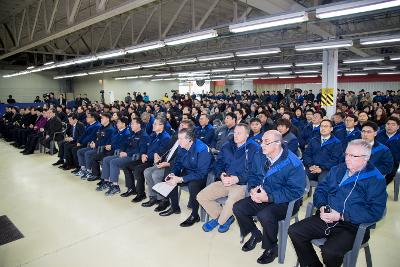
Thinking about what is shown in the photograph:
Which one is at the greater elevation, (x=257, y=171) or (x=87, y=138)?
(x=87, y=138)

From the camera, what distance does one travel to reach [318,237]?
2.26 m

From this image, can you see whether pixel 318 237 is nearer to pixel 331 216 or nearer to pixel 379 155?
pixel 331 216

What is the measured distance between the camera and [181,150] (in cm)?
378

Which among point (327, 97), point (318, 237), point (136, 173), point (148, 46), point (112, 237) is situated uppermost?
point (148, 46)

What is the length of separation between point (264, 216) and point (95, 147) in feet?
13.0

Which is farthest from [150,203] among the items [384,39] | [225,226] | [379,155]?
[384,39]

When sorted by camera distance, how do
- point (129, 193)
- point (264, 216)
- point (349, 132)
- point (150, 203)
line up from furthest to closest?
1. point (349, 132)
2. point (129, 193)
3. point (150, 203)
4. point (264, 216)

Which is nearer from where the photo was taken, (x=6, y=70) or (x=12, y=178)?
(x=12, y=178)

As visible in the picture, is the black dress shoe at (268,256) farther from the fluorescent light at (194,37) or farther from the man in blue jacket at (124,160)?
the fluorescent light at (194,37)

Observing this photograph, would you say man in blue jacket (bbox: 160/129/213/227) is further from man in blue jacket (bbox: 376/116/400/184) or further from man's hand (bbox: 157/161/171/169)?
man in blue jacket (bbox: 376/116/400/184)

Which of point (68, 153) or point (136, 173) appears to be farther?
point (68, 153)

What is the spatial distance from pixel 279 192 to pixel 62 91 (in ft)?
84.3

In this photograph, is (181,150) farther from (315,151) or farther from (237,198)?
(315,151)

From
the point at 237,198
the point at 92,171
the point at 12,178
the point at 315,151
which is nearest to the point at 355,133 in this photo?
the point at 315,151
